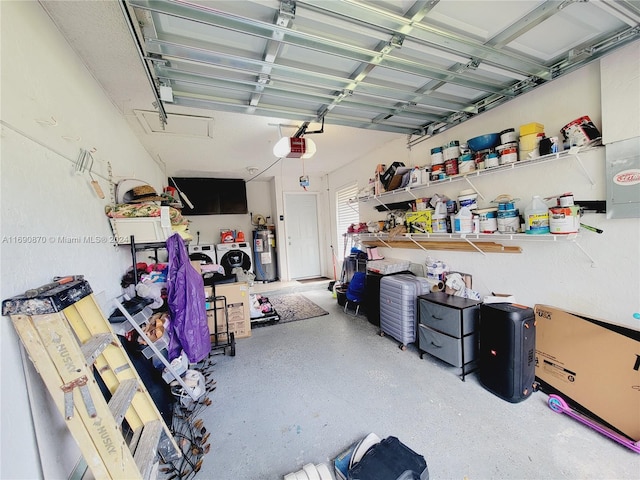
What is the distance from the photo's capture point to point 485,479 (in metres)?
1.28

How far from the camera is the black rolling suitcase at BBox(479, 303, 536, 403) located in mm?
1777

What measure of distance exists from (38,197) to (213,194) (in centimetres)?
455

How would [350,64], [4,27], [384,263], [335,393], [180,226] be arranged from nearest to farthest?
[4,27] → [350,64] → [335,393] → [180,226] → [384,263]

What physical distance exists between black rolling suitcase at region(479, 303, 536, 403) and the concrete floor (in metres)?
0.09

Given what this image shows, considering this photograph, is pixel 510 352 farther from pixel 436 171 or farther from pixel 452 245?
pixel 436 171

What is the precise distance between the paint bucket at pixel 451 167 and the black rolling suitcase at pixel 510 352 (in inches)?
52.2

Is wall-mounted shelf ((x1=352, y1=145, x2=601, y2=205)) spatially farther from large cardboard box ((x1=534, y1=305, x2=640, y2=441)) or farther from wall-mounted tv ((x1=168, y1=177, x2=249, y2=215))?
wall-mounted tv ((x1=168, y1=177, x2=249, y2=215))

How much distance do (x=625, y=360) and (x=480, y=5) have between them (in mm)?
2227

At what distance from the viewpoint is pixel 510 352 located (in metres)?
1.79

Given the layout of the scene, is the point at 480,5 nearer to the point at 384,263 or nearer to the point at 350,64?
the point at 350,64

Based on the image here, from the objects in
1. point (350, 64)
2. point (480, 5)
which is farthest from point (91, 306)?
point (480, 5)

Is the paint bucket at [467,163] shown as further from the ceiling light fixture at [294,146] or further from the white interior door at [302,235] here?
the white interior door at [302,235]

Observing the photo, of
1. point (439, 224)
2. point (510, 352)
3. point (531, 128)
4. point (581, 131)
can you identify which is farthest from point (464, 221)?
point (510, 352)

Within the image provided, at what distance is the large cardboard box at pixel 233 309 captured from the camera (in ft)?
9.50
